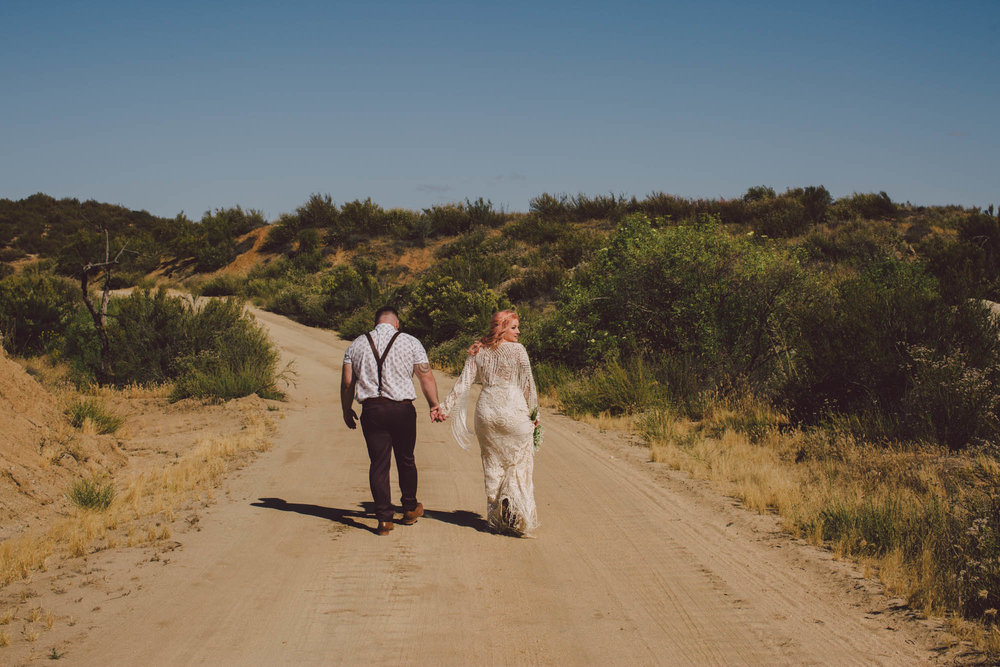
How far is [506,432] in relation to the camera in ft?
22.9

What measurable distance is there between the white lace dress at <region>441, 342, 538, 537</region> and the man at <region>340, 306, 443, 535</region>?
0.38m

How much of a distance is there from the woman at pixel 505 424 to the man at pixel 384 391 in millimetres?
486

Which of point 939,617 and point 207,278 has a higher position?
point 207,278

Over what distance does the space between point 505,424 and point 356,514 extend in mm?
1931

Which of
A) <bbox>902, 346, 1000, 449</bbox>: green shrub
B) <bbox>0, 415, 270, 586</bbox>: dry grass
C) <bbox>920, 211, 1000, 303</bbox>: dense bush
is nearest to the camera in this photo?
<bbox>0, 415, 270, 586</bbox>: dry grass

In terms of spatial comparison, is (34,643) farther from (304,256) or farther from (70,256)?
(70,256)

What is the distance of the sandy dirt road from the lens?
4.64 meters

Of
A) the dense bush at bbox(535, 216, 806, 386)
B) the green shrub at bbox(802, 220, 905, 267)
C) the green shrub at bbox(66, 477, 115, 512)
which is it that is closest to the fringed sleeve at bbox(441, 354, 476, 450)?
the green shrub at bbox(66, 477, 115, 512)

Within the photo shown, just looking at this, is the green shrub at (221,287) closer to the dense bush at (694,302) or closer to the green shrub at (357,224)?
the green shrub at (357,224)

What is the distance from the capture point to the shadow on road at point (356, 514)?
24.2 feet

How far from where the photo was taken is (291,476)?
950cm

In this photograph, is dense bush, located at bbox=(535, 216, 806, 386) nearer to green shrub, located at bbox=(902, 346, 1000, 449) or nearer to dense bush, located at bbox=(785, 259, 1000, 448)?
dense bush, located at bbox=(785, 259, 1000, 448)

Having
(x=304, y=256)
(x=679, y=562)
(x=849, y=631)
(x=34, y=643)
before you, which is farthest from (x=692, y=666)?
(x=304, y=256)

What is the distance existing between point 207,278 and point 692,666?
1710 inches
